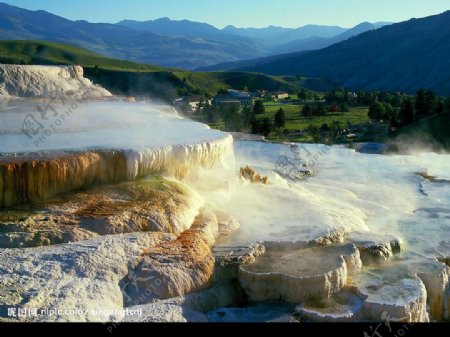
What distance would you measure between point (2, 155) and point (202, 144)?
532cm

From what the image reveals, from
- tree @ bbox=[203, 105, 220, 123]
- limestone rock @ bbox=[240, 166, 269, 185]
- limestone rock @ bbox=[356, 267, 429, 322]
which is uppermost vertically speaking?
limestone rock @ bbox=[240, 166, 269, 185]

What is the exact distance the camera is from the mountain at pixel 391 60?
11869 cm

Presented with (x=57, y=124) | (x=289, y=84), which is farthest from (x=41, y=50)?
(x=57, y=124)

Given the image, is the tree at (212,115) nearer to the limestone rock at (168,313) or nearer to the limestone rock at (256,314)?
the limestone rock at (256,314)

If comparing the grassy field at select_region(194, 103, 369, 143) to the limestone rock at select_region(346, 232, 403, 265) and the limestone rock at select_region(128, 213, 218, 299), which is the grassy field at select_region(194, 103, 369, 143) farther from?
the limestone rock at select_region(128, 213, 218, 299)

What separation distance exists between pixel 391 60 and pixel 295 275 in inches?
5346

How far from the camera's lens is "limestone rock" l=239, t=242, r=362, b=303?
432 inches

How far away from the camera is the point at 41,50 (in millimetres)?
121875

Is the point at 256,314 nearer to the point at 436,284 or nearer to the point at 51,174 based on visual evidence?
the point at 436,284

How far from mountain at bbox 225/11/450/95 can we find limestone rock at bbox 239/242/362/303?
99.3 metres

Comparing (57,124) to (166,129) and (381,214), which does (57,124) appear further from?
(381,214)

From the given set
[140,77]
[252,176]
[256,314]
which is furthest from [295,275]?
[140,77]

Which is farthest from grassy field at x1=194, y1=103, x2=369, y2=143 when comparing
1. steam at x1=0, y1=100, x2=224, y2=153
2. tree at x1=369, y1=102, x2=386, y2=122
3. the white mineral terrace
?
the white mineral terrace

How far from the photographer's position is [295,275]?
11.1m
